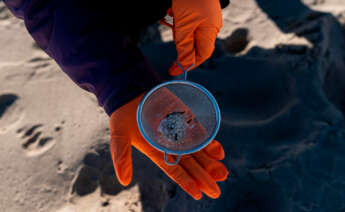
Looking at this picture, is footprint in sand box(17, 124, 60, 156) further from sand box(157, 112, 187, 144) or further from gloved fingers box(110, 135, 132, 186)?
sand box(157, 112, 187, 144)

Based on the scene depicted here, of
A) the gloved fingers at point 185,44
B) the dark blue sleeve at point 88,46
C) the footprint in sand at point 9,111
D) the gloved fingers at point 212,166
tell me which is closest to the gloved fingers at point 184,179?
the gloved fingers at point 212,166

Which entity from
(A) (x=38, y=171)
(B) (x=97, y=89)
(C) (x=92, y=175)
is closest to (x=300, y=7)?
(B) (x=97, y=89)

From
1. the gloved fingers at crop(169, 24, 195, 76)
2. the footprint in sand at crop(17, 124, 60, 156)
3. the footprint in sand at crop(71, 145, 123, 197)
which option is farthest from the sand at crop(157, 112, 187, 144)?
the footprint in sand at crop(17, 124, 60, 156)

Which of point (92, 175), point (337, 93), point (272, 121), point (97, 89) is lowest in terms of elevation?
point (337, 93)

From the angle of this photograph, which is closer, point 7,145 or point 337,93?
point 7,145

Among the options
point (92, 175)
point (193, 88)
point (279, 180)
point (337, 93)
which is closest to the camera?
point (193, 88)

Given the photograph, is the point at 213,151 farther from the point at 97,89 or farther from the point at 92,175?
the point at 92,175
